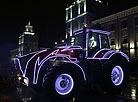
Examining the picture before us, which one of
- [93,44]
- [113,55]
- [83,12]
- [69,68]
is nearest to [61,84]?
[69,68]

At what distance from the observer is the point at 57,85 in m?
5.76

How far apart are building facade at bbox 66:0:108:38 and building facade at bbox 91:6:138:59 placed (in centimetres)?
666

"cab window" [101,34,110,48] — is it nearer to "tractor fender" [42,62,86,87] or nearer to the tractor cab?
the tractor cab

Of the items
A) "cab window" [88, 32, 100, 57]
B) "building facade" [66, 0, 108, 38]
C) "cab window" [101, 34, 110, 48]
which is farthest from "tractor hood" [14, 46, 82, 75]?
"building facade" [66, 0, 108, 38]

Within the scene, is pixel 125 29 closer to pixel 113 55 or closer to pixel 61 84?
pixel 113 55

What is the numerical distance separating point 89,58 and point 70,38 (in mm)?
1814

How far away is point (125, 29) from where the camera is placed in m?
30.9

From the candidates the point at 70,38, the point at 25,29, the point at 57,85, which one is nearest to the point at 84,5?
the point at 70,38

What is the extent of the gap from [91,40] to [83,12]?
122ft

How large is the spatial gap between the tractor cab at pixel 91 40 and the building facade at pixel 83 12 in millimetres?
33424

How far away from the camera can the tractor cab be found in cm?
671

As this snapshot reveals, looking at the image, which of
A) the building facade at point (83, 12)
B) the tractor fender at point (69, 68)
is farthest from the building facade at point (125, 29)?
→ the tractor fender at point (69, 68)

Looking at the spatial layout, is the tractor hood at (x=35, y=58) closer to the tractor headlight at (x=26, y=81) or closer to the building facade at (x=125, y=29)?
the tractor headlight at (x=26, y=81)

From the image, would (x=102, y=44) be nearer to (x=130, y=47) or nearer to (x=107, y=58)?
(x=107, y=58)
